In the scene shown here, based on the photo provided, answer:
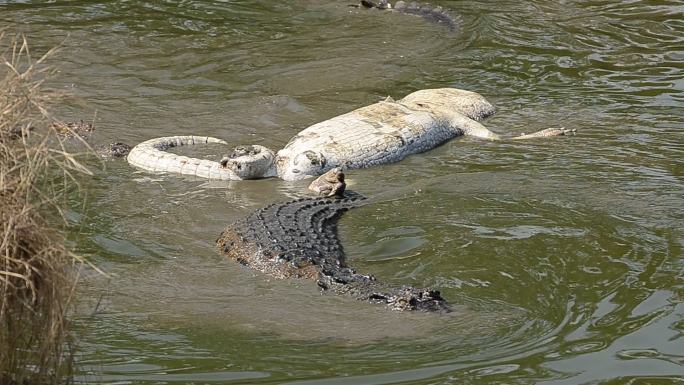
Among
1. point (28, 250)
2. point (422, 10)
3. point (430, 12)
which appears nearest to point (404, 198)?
point (28, 250)

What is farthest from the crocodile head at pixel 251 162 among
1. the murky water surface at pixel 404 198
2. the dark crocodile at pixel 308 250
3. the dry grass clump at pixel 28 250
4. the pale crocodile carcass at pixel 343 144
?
the dry grass clump at pixel 28 250

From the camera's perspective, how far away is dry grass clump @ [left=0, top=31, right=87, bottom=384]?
4090 mm

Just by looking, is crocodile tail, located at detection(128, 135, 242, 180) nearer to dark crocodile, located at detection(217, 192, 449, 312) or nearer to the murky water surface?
the murky water surface

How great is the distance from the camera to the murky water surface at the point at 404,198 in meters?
5.65

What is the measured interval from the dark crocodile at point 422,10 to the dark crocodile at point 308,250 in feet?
21.5

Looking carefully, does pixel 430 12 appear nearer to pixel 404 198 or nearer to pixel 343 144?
pixel 343 144

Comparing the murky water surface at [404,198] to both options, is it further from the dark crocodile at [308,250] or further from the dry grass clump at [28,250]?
the dry grass clump at [28,250]

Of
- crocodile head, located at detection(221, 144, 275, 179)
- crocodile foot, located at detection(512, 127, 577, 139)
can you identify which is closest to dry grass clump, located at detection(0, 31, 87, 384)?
crocodile head, located at detection(221, 144, 275, 179)

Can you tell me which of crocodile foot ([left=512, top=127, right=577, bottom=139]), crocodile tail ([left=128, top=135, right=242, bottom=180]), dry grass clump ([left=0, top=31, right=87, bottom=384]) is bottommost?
crocodile tail ([left=128, top=135, right=242, bottom=180])

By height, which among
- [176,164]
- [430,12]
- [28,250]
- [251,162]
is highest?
[28,250]

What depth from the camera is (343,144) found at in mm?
9664

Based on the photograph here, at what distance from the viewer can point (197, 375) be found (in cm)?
523

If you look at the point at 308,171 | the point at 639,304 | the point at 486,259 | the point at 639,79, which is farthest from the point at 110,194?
the point at 639,79

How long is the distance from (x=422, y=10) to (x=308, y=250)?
8.51m
